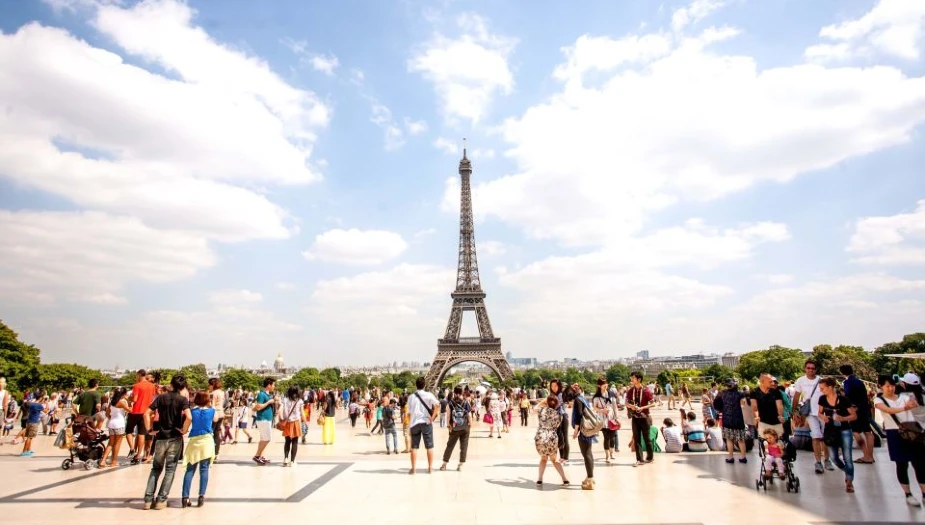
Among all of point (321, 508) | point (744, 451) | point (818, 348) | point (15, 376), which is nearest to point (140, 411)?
point (321, 508)

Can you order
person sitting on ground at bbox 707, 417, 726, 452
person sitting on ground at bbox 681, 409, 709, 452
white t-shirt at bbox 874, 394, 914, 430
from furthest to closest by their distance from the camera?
person sitting on ground at bbox 707, 417, 726, 452
person sitting on ground at bbox 681, 409, 709, 452
white t-shirt at bbox 874, 394, 914, 430

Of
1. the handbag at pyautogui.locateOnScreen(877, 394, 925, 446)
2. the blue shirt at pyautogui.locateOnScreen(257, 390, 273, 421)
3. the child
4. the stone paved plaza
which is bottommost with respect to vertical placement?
the stone paved plaza

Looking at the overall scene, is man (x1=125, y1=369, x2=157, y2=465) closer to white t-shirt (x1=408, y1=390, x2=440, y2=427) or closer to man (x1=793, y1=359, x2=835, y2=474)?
white t-shirt (x1=408, y1=390, x2=440, y2=427)

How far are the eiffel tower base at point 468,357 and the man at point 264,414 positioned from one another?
54206 millimetres

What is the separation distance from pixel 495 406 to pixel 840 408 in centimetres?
1099

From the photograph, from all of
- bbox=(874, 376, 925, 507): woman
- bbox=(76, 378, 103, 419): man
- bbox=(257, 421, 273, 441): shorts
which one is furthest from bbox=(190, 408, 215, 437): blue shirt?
bbox=(874, 376, 925, 507): woman

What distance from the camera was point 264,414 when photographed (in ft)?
39.8

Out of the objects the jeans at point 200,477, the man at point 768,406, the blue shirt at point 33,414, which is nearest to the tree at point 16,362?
the blue shirt at point 33,414

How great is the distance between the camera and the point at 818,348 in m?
73.2

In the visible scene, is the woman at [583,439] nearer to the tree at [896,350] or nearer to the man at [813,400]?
the man at [813,400]

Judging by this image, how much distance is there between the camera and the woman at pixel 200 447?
7.83 meters

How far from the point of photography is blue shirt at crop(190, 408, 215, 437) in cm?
791

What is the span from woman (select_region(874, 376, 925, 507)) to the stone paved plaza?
40 cm

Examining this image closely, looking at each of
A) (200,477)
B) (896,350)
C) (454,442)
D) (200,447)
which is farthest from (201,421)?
(896,350)
